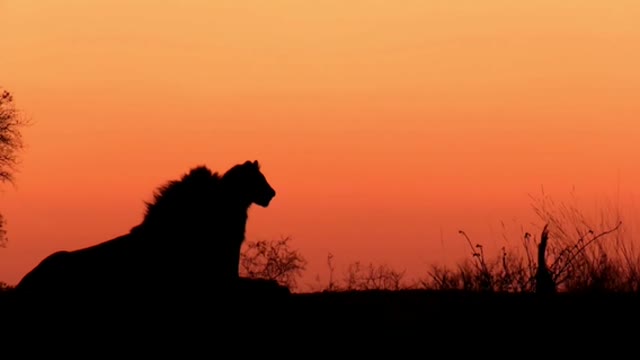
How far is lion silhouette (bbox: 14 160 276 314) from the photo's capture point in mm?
12602

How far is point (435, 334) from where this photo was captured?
42.4 feet

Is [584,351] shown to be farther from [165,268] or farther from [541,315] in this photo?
[165,268]

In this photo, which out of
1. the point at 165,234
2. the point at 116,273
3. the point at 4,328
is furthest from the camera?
the point at 165,234

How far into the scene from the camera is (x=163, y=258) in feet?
44.6

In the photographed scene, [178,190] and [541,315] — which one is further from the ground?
[178,190]

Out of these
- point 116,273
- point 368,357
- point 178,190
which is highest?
point 178,190

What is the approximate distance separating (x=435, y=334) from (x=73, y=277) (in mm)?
3205

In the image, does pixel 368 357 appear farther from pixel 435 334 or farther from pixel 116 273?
pixel 116 273

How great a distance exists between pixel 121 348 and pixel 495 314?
348cm

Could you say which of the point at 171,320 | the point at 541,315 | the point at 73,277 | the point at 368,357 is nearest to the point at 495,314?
the point at 541,315

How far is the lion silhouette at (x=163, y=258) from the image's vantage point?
496 inches

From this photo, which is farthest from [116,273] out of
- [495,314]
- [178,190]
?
[495,314]

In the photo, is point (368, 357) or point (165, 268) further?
point (165, 268)

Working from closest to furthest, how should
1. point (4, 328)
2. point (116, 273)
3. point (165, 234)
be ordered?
1. point (4, 328)
2. point (116, 273)
3. point (165, 234)
